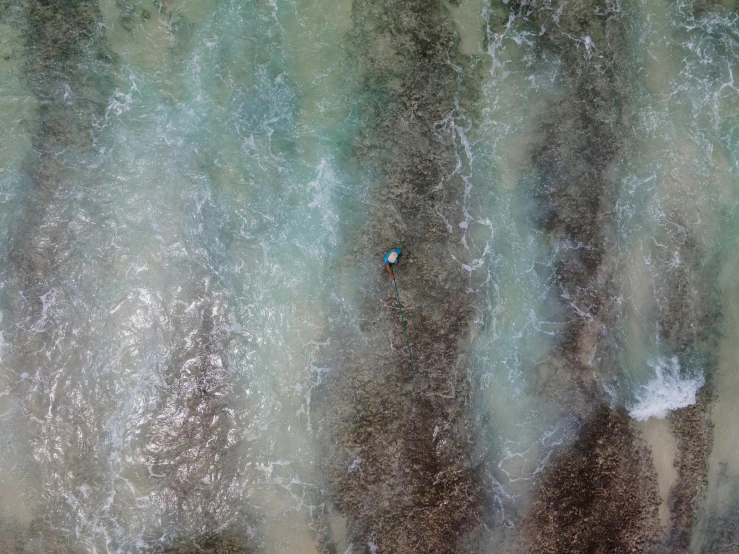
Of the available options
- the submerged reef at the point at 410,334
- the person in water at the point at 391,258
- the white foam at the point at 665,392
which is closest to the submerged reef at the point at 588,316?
the white foam at the point at 665,392

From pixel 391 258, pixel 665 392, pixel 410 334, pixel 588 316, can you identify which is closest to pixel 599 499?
pixel 665 392

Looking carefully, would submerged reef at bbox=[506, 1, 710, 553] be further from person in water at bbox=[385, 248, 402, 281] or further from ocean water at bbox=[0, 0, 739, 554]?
person in water at bbox=[385, 248, 402, 281]

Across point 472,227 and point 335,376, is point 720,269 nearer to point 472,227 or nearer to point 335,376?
point 472,227

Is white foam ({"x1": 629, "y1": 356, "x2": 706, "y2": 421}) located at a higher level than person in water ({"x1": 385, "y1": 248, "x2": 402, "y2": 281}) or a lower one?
lower

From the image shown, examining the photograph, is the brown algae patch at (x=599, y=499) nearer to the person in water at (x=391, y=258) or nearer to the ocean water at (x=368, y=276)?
the ocean water at (x=368, y=276)

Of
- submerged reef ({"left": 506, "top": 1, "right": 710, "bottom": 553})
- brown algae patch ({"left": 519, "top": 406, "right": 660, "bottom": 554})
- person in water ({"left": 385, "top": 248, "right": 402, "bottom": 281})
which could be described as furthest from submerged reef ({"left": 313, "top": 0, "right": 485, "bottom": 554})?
submerged reef ({"left": 506, "top": 1, "right": 710, "bottom": 553})

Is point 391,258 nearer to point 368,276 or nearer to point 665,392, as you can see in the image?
point 368,276

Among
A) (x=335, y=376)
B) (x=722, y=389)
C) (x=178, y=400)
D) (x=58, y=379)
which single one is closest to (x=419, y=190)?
(x=335, y=376)
